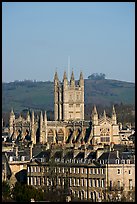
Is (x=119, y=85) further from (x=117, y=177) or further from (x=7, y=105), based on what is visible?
(x=117, y=177)

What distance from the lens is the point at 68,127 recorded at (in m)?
54.4

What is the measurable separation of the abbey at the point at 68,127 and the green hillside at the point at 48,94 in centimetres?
5177

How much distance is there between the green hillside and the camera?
121375 millimetres

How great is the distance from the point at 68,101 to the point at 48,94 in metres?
73.2

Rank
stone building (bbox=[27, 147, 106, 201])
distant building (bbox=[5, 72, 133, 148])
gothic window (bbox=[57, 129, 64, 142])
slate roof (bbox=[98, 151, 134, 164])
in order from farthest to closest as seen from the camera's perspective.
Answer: gothic window (bbox=[57, 129, 64, 142]), distant building (bbox=[5, 72, 133, 148]), slate roof (bbox=[98, 151, 134, 164]), stone building (bbox=[27, 147, 106, 201])

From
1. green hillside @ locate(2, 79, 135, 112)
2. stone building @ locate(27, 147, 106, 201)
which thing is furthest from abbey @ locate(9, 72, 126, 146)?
green hillside @ locate(2, 79, 135, 112)

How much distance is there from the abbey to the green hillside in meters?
51.8

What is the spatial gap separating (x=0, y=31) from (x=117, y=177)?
23.1 m

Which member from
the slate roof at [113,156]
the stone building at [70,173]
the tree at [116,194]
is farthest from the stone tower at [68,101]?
the tree at [116,194]

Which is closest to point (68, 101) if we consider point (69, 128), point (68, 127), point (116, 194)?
point (68, 127)

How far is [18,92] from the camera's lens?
136750mm

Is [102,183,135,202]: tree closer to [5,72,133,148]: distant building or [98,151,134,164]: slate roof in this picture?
[98,151,134,164]: slate roof

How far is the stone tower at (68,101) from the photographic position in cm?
5909

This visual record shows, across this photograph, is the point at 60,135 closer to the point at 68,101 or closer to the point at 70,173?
the point at 68,101
